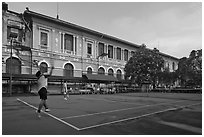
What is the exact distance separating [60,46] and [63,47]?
0.71 m

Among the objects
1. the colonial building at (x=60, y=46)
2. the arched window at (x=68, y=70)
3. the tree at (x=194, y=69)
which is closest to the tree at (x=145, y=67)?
the colonial building at (x=60, y=46)

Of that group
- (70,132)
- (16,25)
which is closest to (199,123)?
(70,132)

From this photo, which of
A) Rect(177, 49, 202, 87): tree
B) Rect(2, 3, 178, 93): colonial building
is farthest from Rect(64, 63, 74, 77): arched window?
Rect(177, 49, 202, 87): tree

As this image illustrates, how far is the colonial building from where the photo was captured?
30.3 m

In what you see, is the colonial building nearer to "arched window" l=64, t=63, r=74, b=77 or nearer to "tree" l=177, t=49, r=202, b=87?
"arched window" l=64, t=63, r=74, b=77

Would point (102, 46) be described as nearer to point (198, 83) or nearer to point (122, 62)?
point (122, 62)

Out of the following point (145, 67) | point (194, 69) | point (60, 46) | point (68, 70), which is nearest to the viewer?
point (60, 46)

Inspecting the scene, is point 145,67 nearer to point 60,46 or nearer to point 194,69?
point 194,69

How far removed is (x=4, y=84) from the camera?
86.6ft

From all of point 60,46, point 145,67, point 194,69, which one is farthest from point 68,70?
point 194,69

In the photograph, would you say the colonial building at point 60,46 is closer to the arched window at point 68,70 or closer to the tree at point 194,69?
the arched window at point 68,70

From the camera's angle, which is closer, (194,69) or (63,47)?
(63,47)

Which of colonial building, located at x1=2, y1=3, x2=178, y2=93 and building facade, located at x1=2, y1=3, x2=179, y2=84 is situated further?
building facade, located at x1=2, y1=3, x2=179, y2=84

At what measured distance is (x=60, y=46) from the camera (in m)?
35.5
